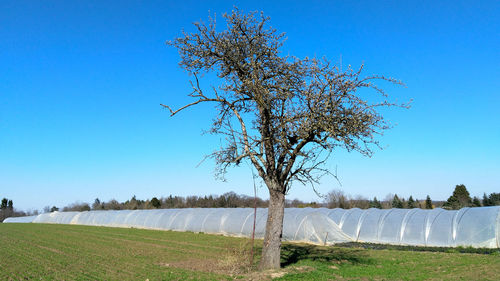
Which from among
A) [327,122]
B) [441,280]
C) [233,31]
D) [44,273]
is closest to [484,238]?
[441,280]

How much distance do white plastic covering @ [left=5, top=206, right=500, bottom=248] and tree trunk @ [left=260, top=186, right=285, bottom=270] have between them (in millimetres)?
12744

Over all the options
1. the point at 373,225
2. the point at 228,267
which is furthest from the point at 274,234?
the point at 373,225

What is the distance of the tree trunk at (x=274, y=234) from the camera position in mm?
11695

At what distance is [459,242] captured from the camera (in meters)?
20.4

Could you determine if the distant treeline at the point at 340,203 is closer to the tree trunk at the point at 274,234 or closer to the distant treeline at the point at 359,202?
the distant treeline at the point at 359,202

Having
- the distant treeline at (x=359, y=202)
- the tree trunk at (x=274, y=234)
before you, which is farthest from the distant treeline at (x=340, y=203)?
the tree trunk at (x=274, y=234)

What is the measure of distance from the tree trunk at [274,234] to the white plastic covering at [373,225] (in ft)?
41.8

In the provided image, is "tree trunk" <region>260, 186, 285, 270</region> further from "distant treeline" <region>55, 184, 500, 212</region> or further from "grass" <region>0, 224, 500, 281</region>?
"distant treeline" <region>55, 184, 500, 212</region>

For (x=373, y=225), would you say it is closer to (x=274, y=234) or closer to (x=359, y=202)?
(x=274, y=234)

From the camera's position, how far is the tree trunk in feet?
38.4

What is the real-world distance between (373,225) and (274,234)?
15.4 meters

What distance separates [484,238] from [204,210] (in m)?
24.0

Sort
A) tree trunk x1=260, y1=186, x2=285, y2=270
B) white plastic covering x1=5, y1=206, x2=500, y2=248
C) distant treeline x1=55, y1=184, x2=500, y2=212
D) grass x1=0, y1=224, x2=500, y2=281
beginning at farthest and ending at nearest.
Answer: distant treeline x1=55, y1=184, x2=500, y2=212, white plastic covering x1=5, y1=206, x2=500, y2=248, tree trunk x1=260, y1=186, x2=285, y2=270, grass x1=0, y1=224, x2=500, y2=281

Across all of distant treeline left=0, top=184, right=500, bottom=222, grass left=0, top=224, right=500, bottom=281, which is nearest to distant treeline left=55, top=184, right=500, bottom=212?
distant treeline left=0, top=184, right=500, bottom=222
